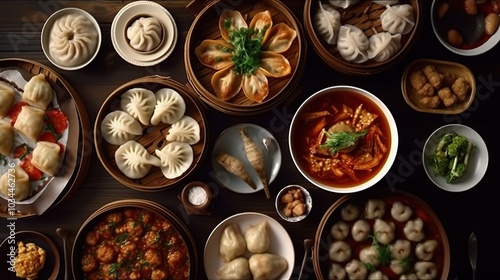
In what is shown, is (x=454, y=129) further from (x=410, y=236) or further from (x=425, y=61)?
(x=410, y=236)

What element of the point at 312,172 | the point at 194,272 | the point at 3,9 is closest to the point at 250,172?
the point at 312,172

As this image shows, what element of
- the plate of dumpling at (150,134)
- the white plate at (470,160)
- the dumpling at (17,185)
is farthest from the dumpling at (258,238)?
the dumpling at (17,185)

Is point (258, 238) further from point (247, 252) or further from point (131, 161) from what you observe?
point (131, 161)

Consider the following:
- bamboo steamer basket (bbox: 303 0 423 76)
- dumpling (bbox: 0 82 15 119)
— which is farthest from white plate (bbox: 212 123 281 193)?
dumpling (bbox: 0 82 15 119)

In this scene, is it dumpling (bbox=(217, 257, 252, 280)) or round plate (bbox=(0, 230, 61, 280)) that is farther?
round plate (bbox=(0, 230, 61, 280))

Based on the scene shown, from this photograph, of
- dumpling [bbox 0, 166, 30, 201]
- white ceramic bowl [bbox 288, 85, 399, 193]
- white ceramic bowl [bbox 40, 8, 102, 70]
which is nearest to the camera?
white ceramic bowl [bbox 288, 85, 399, 193]

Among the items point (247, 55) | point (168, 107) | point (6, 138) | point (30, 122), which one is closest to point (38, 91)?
point (30, 122)

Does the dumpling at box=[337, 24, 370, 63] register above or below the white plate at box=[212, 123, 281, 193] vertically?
→ above

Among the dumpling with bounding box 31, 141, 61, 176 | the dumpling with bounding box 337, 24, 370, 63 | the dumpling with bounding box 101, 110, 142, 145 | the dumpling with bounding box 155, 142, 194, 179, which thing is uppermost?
the dumpling with bounding box 337, 24, 370, 63

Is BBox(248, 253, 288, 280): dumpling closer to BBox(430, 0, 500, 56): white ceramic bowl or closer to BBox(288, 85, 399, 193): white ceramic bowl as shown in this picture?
BBox(288, 85, 399, 193): white ceramic bowl
